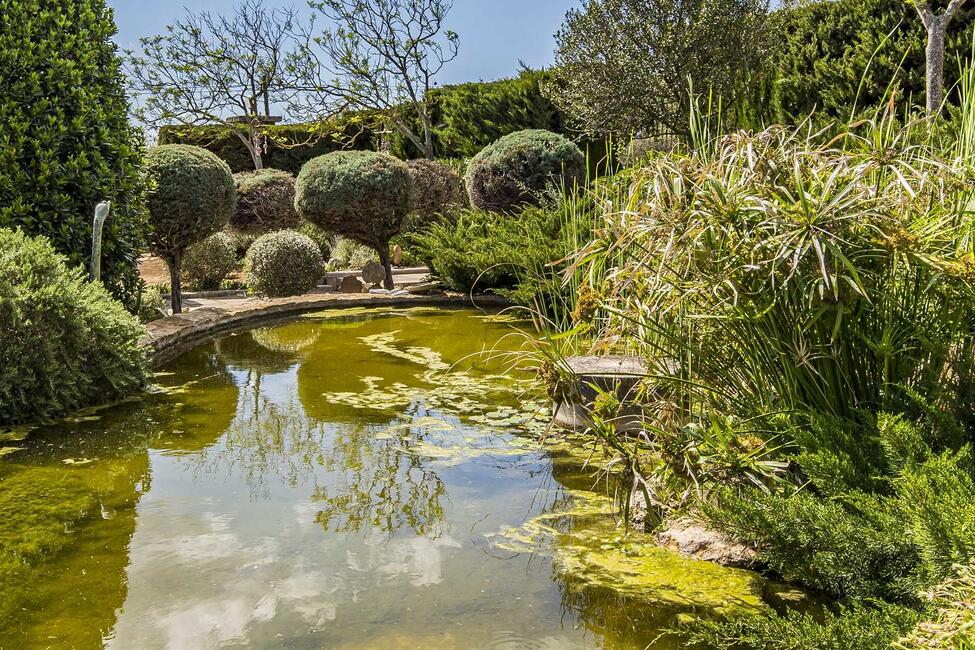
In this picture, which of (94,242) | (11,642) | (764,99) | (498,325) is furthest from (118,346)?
(764,99)

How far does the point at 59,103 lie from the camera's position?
5484 mm

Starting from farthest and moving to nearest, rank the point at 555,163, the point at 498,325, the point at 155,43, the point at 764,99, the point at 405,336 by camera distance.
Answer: the point at 155,43 → the point at 764,99 → the point at 555,163 → the point at 498,325 → the point at 405,336

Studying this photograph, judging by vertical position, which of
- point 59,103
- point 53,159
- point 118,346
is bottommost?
point 118,346

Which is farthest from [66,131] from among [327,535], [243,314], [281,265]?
[281,265]

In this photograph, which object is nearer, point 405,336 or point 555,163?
point 405,336

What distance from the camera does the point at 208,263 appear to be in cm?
1160

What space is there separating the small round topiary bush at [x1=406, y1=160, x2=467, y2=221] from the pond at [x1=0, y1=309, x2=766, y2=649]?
8.47 metres

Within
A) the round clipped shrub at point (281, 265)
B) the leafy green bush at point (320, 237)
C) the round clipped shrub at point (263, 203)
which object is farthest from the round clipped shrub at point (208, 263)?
the leafy green bush at point (320, 237)

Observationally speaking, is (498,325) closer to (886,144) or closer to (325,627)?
(886,144)

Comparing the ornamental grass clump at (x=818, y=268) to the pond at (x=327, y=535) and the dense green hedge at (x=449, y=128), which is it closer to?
the pond at (x=327, y=535)

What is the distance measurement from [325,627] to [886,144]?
100 inches

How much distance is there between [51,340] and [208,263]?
7.62m

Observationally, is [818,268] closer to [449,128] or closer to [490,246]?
[490,246]

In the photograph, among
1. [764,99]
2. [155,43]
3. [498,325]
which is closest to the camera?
[498,325]
